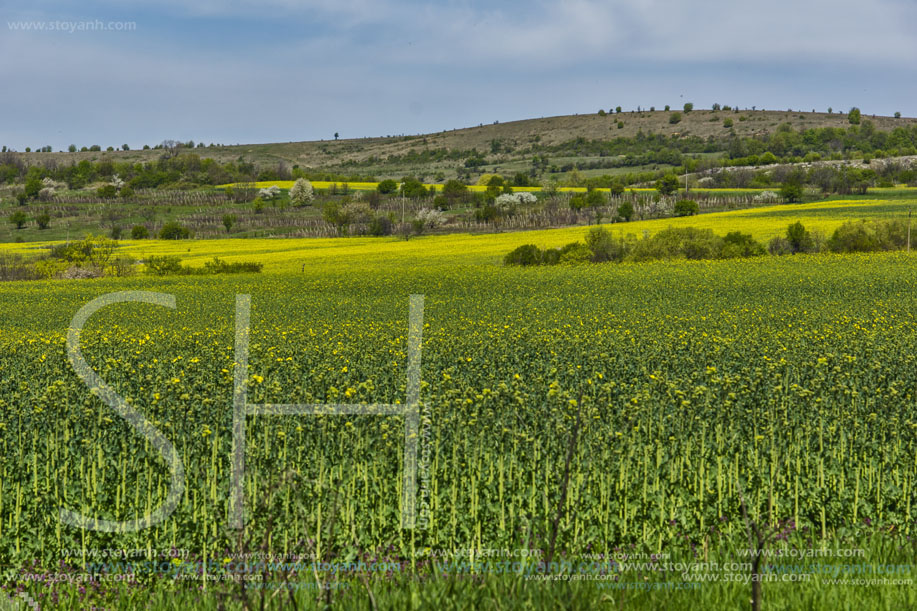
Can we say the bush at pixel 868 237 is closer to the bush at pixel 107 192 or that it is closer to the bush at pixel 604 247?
the bush at pixel 604 247

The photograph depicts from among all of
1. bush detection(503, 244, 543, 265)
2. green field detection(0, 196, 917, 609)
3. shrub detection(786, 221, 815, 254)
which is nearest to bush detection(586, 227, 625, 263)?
bush detection(503, 244, 543, 265)

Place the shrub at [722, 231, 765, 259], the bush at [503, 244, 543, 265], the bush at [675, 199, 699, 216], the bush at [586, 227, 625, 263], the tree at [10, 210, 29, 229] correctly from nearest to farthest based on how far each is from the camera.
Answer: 1. the shrub at [722, 231, 765, 259]
2. the bush at [503, 244, 543, 265]
3. the bush at [586, 227, 625, 263]
4. the bush at [675, 199, 699, 216]
5. the tree at [10, 210, 29, 229]

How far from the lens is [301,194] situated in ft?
359

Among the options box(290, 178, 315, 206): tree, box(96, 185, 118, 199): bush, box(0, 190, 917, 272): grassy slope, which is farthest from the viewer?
box(96, 185, 118, 199): bush

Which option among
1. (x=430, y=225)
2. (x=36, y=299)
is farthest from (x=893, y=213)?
(x=36, y=299)

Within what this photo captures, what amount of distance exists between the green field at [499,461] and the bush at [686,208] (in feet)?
198

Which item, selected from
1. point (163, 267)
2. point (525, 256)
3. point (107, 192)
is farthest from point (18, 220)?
point (525, 256)

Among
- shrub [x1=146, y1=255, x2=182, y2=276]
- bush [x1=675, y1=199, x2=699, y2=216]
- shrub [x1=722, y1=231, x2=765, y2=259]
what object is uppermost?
bush [x1=675, y1=199, x2=699, y2=216]

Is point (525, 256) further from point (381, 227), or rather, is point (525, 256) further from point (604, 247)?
point (381, 227)

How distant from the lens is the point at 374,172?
178 m

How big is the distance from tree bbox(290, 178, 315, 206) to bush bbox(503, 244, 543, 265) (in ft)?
197

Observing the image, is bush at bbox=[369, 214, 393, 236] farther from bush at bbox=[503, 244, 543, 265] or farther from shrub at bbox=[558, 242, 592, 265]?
shrub at bbox=[558, 242, 592, 265]

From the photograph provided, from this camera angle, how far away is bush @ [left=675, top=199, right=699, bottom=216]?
79875 mm

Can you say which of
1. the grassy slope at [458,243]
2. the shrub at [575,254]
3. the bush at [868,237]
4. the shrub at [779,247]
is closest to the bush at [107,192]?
the grassy slope at [458,243]
